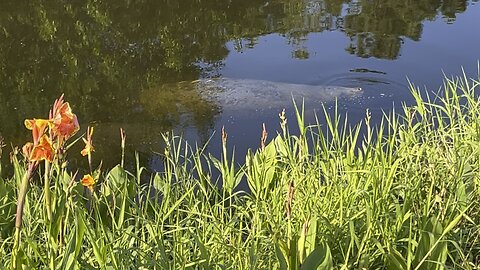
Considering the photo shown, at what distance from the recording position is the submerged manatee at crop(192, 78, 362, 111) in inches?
157

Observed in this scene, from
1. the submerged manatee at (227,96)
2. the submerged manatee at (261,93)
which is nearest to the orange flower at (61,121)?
the submerged manatee at (227,96)

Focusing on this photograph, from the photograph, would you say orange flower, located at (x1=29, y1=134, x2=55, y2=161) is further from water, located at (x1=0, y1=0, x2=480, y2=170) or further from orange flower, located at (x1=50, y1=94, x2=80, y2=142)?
water, located at (x1=0, y1=0, x2=480, y2=170)

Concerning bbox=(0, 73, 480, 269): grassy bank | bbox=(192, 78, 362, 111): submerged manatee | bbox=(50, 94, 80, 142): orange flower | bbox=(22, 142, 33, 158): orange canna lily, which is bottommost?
bbox=(192, 78, 362, 111): submerged manatee

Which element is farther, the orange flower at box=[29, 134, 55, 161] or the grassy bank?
the grassy bank

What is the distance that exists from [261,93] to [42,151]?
3.18m

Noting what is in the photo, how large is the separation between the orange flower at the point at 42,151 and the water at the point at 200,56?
7.47 ft

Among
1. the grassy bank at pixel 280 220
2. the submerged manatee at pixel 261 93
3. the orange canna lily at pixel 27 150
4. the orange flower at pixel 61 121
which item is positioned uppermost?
the orange flower at pixel 61 121

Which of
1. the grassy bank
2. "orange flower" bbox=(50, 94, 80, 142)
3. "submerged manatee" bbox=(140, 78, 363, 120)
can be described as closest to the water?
"submerged manatee" bbox=(140, 78, 363, 120)

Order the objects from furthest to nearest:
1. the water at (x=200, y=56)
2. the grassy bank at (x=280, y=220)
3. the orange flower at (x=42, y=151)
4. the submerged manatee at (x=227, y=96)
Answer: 1. the submerged manatee at (x=227, y=96)
2. the water at (x=200, y=56)
3. the grassy bank at (x=280, y=220)
4. the orange flower at (x=42, y=151)

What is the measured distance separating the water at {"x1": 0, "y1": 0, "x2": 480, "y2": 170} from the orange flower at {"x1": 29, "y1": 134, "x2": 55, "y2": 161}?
2276 mm

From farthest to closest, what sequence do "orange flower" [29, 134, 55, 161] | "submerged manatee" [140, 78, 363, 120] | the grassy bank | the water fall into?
"submerged manatee" [140, 78, 363, 120] < the water < the grassy bank < "orange flower" [29, 134, 55, 161]

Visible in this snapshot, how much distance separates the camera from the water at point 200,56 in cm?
381

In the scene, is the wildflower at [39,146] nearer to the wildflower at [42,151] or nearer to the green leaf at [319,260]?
the wildflower at [42,151]

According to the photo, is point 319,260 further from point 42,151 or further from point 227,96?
point 227,96
